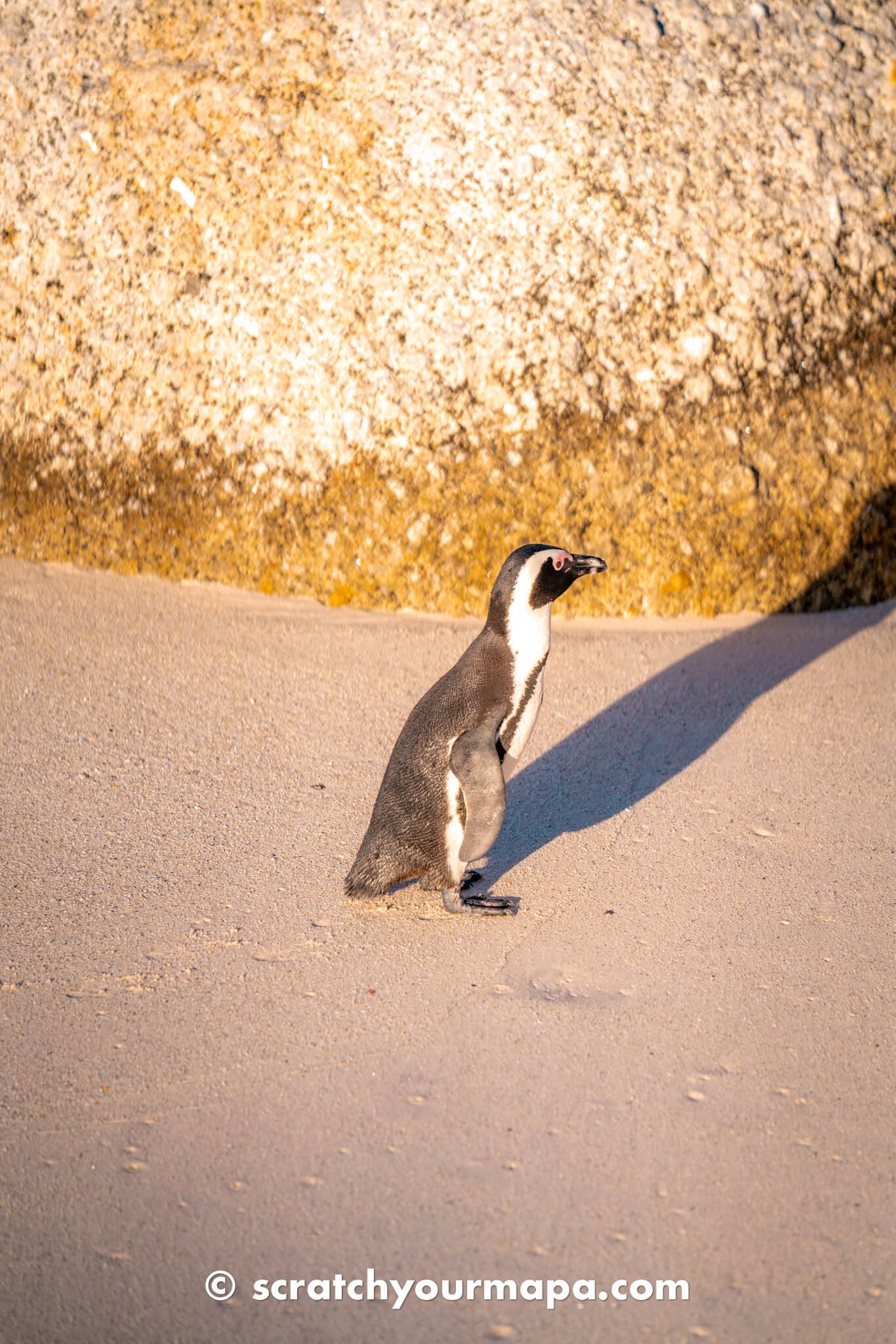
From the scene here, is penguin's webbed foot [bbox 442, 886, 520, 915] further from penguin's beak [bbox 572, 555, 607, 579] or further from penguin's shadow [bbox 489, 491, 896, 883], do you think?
penguin's beak [bbox 572, 555, 607, 579]

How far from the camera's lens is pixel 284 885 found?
120 inches

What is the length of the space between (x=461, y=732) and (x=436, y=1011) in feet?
2.17

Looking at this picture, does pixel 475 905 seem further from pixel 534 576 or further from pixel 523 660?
pixel 534 576

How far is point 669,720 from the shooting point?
401 centimetres

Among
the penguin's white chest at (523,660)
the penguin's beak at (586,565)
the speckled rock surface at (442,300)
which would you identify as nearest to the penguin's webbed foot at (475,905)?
the penguin's white chest at (523,660)

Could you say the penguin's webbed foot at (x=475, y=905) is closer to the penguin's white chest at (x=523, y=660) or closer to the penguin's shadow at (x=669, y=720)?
the penguin's shadow at (x=669, y=720)

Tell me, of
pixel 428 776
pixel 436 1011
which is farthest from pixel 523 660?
pixel 436 1011

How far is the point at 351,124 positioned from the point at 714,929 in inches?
136

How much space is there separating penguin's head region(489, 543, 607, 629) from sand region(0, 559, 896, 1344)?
731 mm

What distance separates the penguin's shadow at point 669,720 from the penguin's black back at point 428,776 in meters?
0.32

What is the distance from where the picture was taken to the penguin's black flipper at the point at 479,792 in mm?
2719

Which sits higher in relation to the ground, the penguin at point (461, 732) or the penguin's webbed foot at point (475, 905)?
the penguin at point (461, 732)

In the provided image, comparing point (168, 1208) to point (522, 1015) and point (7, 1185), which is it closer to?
point (7, 1185)

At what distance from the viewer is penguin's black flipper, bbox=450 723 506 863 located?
107 inches
